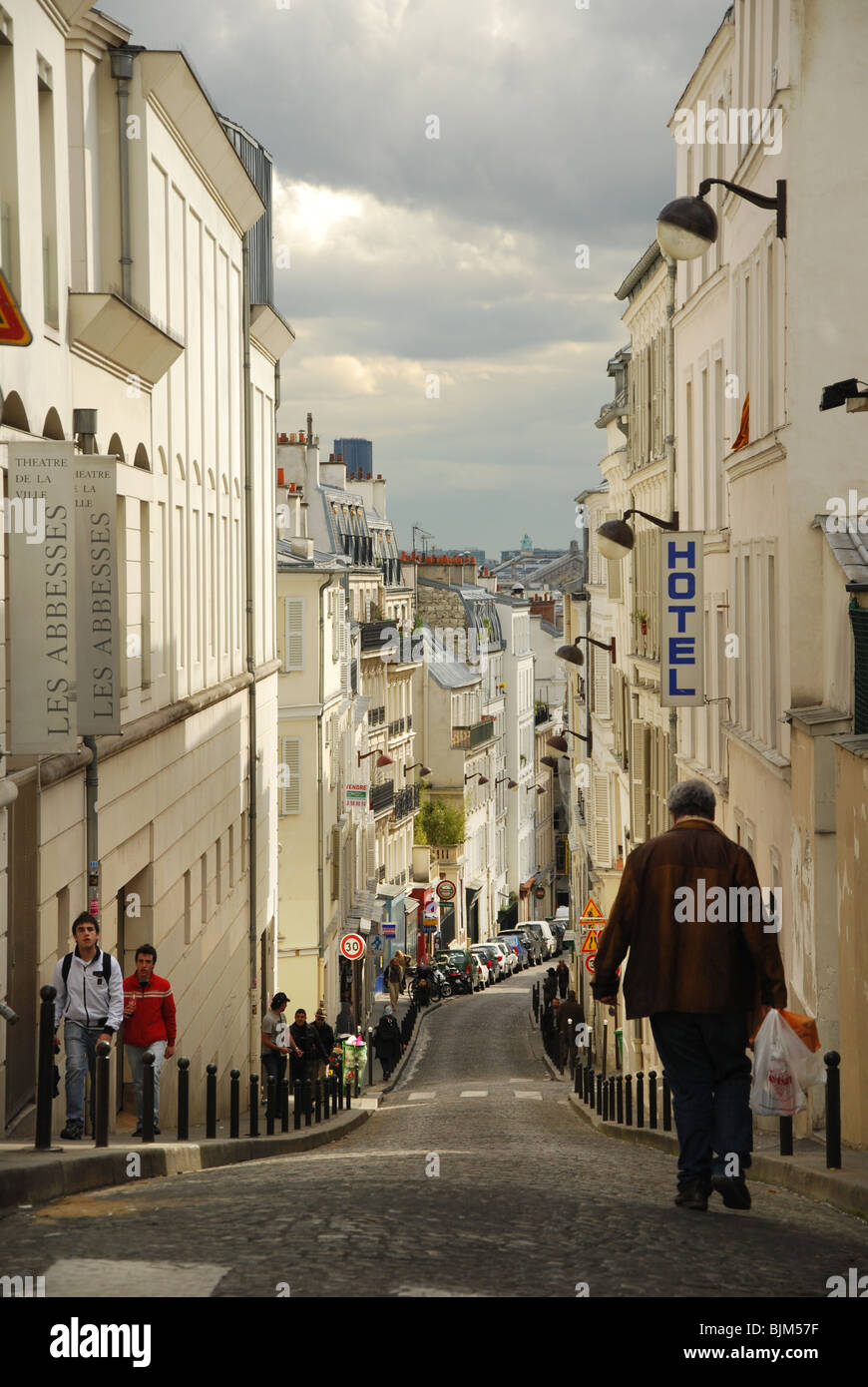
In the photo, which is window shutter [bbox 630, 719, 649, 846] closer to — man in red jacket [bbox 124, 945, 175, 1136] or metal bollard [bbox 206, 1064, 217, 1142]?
metal bollard [bbox 206, 1064, 217, 1142]

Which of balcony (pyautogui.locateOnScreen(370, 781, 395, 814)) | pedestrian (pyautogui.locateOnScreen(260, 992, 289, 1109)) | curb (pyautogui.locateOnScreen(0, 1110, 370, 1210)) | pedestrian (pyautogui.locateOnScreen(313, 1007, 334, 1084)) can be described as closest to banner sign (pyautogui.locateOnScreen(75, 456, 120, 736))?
curb (pyautogui.locateOnScreen(0, 1110, 370, 1210))

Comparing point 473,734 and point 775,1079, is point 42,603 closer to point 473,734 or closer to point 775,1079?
point 775,1079

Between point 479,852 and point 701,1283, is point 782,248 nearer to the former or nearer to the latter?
point 701,1283

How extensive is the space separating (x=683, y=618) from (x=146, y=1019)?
1036cm

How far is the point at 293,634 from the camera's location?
42125 millimetres

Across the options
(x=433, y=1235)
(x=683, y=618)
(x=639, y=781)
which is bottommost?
(x=433, y=1235)

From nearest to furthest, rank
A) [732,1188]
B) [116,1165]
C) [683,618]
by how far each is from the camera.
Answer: [732,1188]
[116,1165]
[683,618]

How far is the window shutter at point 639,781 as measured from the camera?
112ft

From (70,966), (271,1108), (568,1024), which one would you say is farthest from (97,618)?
(568,1024)

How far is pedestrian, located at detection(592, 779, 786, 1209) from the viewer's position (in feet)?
27.0

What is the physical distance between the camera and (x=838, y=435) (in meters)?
16.1
